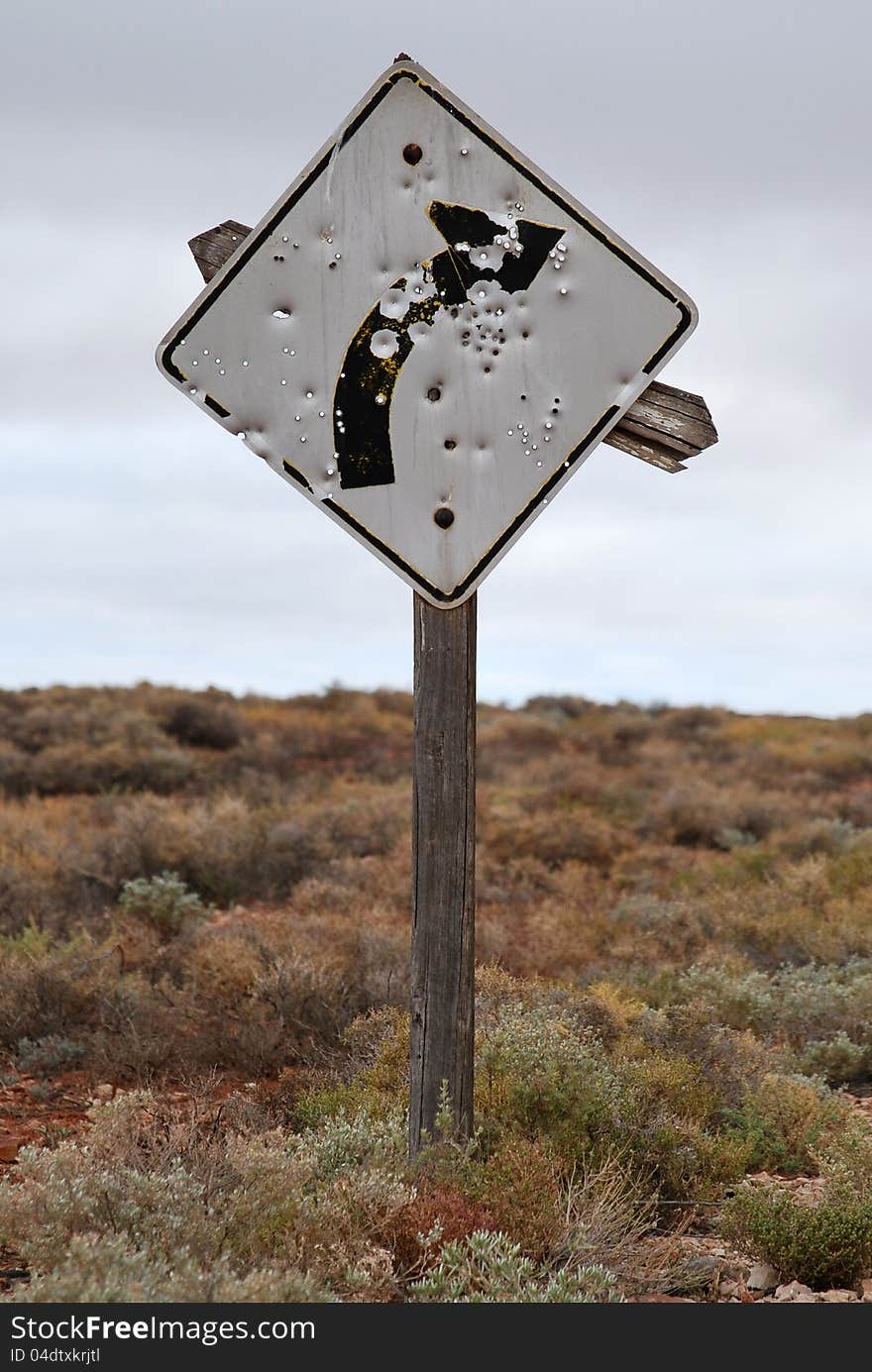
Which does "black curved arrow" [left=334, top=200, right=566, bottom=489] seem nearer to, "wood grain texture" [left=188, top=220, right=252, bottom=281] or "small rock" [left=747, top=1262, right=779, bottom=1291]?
"wood grain texture" [left=188, top=220, right=252, bottom=281]

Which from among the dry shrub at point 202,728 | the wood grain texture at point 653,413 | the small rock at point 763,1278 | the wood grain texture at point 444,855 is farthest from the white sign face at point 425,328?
the dry shrub at point 202,728

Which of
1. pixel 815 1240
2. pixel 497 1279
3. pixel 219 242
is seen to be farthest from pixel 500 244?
pixel 815 1240

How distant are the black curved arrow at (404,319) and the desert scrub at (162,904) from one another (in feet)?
22.9

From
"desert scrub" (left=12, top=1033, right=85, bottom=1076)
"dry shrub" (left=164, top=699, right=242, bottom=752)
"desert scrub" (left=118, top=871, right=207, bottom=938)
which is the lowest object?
"desert scrub" (left=12, top=1033, right=85, bottom=1076)

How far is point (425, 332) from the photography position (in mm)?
3898

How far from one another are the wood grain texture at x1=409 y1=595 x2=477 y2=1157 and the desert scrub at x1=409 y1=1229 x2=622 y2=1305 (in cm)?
60

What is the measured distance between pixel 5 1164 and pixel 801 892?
24.3ft

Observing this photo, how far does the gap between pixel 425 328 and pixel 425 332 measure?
1 cm

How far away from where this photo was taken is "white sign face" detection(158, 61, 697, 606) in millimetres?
3879

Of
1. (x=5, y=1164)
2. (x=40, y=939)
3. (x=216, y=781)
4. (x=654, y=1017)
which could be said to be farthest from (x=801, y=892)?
(x=216, y=781)

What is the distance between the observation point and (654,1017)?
6.67m

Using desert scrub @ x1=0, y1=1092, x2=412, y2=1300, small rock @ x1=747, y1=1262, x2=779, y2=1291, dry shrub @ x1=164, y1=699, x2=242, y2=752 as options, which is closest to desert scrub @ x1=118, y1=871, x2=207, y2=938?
desert scrub @ x1=0, y1=1092, x2=412, y2=1300

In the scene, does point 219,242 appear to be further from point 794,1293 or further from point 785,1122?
point 785,1122
